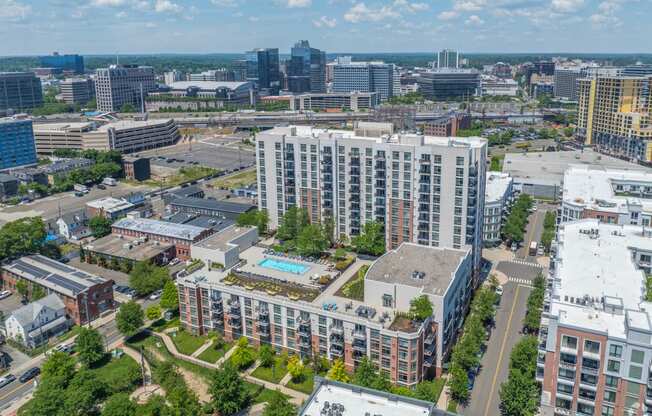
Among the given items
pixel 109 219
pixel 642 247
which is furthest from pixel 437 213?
pixel 109 219

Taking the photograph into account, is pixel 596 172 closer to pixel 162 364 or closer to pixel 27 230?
pixel 162 364

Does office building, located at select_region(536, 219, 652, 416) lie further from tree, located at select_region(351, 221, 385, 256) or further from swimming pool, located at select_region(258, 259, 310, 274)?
tree, located at select_region(351, 221, 385, 256)

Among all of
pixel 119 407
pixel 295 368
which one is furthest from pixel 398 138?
pixel 119 407

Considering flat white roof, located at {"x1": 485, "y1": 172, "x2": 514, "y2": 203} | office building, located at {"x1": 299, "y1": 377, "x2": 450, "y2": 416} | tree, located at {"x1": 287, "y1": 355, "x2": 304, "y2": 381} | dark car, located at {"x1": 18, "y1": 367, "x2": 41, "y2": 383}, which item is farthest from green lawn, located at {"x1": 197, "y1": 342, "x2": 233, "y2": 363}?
flat white roof, located at {"x1": 485, "y1": 172, "x2": 514, "y2": 203}

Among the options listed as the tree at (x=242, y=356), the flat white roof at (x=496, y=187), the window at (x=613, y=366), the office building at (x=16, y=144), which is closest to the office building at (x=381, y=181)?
the flat white roof at (x=496, y=187)

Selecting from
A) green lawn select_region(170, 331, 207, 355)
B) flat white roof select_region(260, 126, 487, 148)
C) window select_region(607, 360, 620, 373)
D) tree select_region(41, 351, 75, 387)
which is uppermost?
flat white roof select_region(260, 126, 487, 148)

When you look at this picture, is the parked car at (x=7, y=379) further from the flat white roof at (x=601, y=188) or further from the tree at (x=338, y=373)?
the flat white roof at (x=601, y=188)
